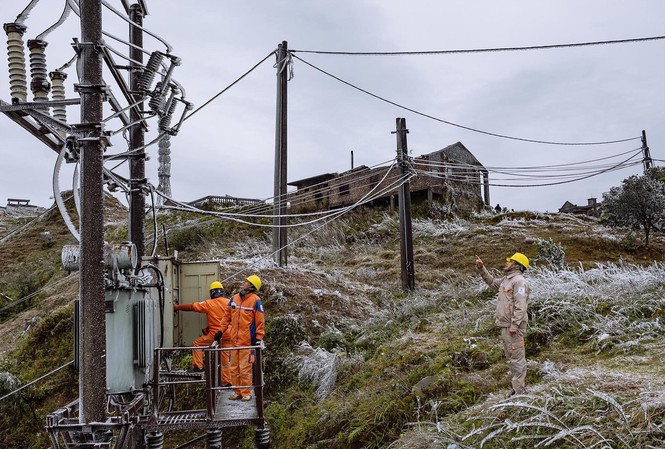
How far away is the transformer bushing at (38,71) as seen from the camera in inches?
271

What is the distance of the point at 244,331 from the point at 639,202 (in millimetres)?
17400

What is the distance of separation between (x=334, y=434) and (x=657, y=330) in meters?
5.22

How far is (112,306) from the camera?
730 cm

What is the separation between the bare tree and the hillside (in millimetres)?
976

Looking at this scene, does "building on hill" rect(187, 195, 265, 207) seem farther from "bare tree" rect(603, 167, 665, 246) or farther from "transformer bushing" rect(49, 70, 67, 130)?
"transformer bushing" rect(49, 70, 67, 130)

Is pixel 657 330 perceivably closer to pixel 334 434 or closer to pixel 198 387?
pixel 334 434

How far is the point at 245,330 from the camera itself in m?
8.92

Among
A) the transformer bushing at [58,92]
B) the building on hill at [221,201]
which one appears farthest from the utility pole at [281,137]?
the building on hill at [221,201]

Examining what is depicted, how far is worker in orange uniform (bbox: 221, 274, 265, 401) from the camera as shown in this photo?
351 inches

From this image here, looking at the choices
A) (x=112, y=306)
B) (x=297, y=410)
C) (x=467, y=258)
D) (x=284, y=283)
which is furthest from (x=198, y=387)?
(x=467, y=258)

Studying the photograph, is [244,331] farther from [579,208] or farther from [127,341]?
[579,208]

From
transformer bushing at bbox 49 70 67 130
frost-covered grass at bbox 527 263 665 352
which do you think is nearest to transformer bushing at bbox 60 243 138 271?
transformer bushing at bbox 49 70 67 130

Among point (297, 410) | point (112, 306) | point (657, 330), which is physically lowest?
point (297, 410)

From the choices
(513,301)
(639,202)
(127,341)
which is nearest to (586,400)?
(513,301)
